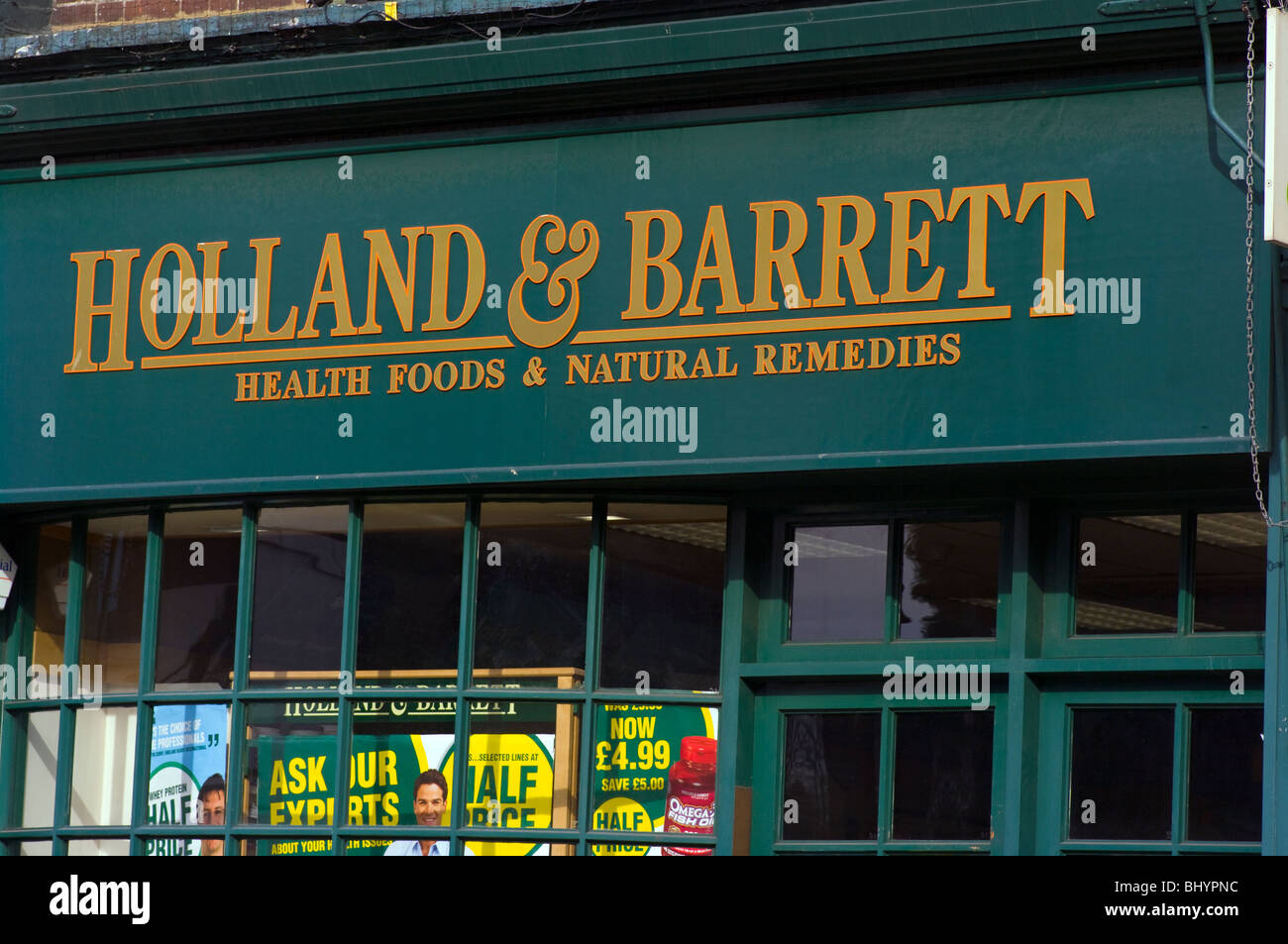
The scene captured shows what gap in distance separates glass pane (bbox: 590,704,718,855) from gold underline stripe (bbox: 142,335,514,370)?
65.3 inches

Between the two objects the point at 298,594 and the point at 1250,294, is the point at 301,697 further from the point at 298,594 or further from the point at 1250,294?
the point at 1250,294

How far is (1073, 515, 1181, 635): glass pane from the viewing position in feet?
25.2

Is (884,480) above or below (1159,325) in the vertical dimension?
below

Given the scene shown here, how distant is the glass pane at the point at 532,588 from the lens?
842 cm

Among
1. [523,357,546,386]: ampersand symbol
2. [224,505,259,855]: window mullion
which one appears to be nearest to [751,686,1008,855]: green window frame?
[523,357,546,386]: ampersand symbol

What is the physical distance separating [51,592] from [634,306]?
129 inches

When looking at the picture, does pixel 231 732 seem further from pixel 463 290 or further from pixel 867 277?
pixel 867 277

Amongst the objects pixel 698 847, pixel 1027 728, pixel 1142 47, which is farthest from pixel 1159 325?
pixel 698 847
